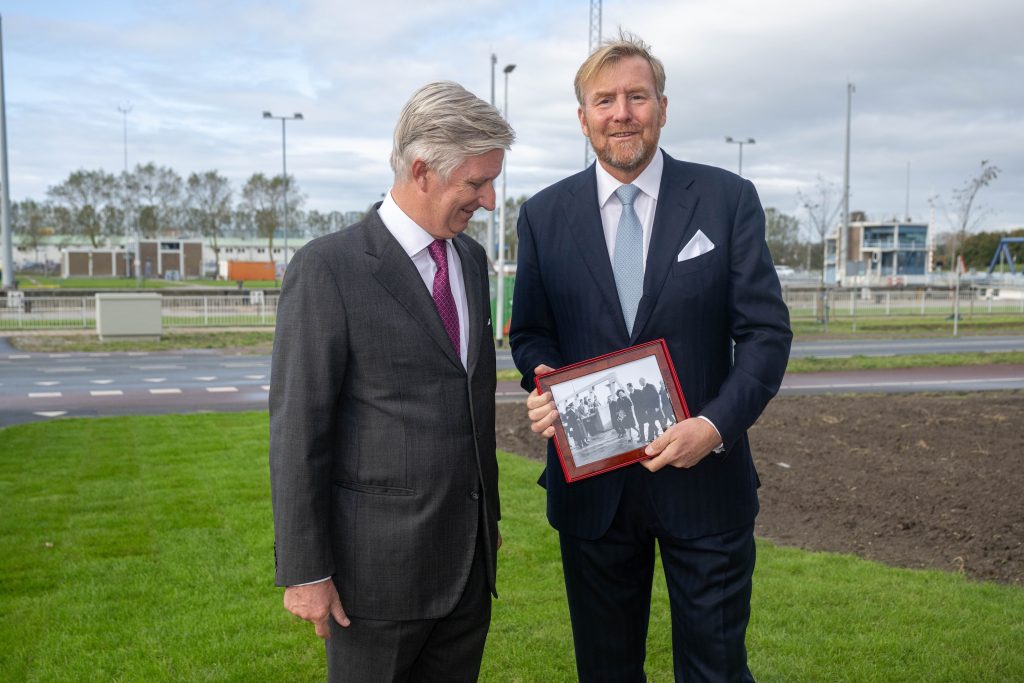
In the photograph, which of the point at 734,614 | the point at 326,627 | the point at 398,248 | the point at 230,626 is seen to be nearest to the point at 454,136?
the point at 398,248

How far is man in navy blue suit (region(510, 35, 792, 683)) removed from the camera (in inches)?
107

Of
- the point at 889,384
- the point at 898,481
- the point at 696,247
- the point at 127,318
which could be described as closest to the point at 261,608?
the point at 696,247

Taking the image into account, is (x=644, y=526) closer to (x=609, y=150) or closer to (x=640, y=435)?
(x=640, y=435)

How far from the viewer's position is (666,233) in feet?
9.17

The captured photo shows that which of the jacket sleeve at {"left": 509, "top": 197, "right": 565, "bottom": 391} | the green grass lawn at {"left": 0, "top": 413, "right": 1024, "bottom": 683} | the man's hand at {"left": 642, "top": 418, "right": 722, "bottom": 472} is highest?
the jacket sleeve at {"left": 509, "top": 197, "right": 565, "bottom": 391}

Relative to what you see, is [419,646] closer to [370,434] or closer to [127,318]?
[370,434]

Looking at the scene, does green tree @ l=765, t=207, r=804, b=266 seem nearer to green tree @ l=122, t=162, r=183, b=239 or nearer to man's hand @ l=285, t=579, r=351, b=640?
green tree @ l=122, t=162, r=183, b=239

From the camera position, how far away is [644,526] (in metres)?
2.85

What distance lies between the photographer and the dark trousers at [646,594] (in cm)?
277

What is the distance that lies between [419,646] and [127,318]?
23.0 meters

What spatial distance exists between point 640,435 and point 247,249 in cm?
12012

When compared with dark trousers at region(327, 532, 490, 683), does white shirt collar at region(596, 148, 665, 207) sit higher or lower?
higher

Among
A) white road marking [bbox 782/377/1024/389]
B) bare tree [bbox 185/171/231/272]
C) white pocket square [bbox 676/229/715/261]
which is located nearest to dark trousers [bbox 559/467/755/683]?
white pocket square [bbox 676/229/715/261]

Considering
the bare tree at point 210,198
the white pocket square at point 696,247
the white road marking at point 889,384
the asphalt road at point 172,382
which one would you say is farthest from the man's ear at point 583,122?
the bare tree at point 210,198
